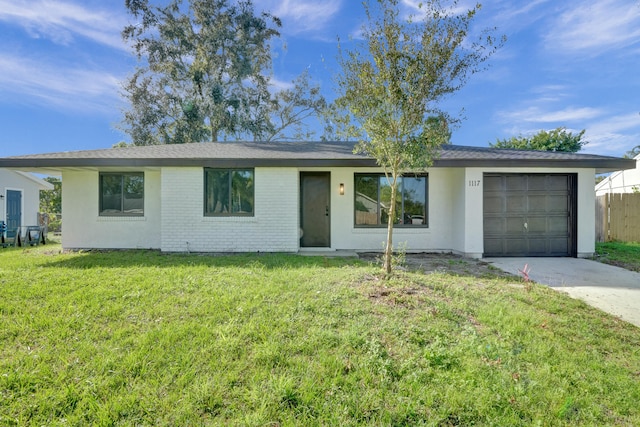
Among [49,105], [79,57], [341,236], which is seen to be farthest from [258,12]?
[341,236]

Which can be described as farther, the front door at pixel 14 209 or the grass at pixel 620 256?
the front door at pixel 14 209

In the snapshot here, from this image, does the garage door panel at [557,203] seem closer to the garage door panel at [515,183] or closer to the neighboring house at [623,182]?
the garage door panel at [515,183]

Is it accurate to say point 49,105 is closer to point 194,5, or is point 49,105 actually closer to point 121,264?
point 194,5

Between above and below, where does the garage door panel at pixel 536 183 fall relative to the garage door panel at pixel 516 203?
above

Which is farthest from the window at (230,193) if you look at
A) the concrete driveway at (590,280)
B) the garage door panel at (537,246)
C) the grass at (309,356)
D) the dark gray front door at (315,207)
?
the garage door panel at (537,246)

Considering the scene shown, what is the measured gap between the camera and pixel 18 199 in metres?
15.8

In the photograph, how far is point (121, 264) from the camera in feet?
22.5

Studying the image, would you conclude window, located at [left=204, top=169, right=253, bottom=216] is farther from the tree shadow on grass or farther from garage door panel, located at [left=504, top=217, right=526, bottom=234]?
garage door panel, located at [left=504, top=217, right=526, bottom=234]

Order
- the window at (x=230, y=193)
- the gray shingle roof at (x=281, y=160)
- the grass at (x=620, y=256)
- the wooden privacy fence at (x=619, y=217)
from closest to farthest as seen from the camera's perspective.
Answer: the grass at (x=620, y=256) → the gray shingle roof at (x=281, y=160) → the window at (x=230, y=193) → the wooden privacy fence at (x=619, y=217)

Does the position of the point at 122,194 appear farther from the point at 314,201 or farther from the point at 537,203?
the point at 537,203

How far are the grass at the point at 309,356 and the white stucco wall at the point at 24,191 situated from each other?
47.7ft

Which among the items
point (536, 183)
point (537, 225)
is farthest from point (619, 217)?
point (536, 183)

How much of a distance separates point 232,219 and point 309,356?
21.2 ft

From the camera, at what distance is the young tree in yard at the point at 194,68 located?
18125 mm
